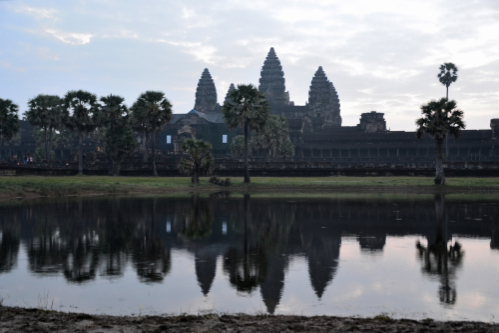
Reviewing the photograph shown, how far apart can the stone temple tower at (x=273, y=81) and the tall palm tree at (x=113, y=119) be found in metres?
76.6

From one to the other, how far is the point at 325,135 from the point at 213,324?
99055 mm

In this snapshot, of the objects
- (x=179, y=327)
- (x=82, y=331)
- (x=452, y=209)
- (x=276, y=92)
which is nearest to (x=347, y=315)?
(x=179, y=327)

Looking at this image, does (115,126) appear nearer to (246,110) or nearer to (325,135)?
(246,110)

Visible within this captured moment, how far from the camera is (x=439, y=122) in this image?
170 ft

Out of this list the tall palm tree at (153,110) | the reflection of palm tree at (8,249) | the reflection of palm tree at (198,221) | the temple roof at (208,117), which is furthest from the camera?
the temple roof at (208,117)

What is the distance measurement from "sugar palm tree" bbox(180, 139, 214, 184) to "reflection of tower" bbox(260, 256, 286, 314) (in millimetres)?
37261

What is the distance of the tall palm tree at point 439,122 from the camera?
51.5 metres

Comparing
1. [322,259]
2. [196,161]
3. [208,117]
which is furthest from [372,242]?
[208,117]

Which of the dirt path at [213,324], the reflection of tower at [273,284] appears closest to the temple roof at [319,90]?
the reflection of tower at [273,284]

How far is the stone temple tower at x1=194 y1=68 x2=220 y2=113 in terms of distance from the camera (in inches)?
5874

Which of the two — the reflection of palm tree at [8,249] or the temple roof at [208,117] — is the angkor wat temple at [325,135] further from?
the reflection of palm tree at [8,249]

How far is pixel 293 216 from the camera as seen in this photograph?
2633 centimetres

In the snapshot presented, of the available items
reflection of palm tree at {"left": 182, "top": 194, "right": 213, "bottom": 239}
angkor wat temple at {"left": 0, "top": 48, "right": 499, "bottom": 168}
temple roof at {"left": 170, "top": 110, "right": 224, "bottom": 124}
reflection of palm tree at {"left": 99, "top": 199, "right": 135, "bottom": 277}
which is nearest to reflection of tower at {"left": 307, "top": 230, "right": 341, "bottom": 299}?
reflection of palm tree at {"left": 182, "top": 194, "right": 213, "bottom": 239}

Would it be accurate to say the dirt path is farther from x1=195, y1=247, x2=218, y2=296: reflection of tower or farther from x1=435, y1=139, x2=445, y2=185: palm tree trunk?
x1=435, y1=139, x2=445, y2=185: palm tree trunk
